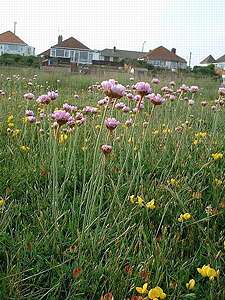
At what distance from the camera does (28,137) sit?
3.23 m

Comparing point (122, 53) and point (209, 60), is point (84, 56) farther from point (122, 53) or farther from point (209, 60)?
point (209, 60)

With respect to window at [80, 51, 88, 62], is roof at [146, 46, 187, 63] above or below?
above

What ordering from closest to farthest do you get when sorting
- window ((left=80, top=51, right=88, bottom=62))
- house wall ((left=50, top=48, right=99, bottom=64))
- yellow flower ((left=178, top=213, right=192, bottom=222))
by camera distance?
yellow flower ((left=178, top=213, right=192, bottom=222)) < house wall ((left=50, top=48, right=99, bottom=64)) < window ((left=80, top=51, right=88, bottom=62))

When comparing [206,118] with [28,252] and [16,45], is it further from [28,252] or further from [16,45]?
[16,45]

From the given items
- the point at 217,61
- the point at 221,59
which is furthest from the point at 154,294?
the point at 217,61

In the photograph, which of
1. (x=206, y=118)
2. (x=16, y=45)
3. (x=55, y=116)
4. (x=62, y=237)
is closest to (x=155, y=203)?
(x=62, y=237)

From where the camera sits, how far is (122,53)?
66.0m

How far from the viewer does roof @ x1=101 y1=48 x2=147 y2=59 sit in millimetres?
64581

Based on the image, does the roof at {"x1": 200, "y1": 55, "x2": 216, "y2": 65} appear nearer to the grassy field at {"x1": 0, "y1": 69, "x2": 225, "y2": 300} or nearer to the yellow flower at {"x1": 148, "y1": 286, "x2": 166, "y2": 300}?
the grassy field at {"x1": 0, "y1": 69, "x2": 225, "y2": 300}

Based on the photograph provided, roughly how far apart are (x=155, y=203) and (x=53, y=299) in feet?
2.65

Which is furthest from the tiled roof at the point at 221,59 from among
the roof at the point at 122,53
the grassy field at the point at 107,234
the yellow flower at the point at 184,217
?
the yellow flower at the point at 184,217

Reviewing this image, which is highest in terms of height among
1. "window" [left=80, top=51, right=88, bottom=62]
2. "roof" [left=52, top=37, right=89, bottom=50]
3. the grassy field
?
"roof" [left=52, top=37, right=89, bottom=50]

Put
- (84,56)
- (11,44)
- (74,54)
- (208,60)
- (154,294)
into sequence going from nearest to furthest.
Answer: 1. (154,294)
2. (74,54)
3. (84,56)
4. (11,44)
5. (208,60)

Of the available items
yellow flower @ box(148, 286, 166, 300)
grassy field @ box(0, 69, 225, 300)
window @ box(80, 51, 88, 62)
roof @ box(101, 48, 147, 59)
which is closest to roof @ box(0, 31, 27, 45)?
window @ box(80, 51, 88, 62)
